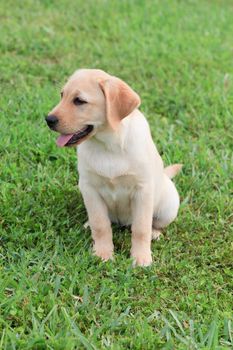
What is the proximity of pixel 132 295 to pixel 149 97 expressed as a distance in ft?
9.87

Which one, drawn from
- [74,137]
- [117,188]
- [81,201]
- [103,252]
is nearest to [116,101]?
[74,137]

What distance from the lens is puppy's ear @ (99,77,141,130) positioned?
140 inches

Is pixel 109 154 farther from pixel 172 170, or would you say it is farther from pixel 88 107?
pixel 172 170

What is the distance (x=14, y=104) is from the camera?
222 inches

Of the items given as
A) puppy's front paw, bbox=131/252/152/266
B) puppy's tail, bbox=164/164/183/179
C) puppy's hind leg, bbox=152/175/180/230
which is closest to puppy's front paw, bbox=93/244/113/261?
puppy's front paw, bbox=131/252/152/266

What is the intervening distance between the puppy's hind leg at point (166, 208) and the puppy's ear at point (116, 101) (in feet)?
2.66

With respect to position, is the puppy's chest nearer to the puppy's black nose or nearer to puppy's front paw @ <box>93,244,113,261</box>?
puppy's front paw @ <box>93,244,113,261</box>

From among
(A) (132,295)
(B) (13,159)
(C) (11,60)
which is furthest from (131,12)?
(A) (132,295)

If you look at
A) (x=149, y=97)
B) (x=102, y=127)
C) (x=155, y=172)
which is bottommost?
(x=149, y=97)

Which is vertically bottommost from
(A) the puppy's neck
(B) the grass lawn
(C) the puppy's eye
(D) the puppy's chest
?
(B) the grass lawn

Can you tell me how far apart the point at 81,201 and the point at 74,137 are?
3.00ft

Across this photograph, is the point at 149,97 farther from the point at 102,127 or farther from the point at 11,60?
the point at 102,127

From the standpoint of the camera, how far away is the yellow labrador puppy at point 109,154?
3576mm

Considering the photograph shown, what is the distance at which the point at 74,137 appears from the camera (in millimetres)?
3621
